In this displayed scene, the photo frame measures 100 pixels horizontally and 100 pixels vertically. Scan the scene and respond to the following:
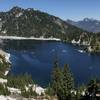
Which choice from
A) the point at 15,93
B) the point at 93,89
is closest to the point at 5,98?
the point at 15,93

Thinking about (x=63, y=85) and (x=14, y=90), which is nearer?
(x=14, y=90)

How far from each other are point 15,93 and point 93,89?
2885 centimetres

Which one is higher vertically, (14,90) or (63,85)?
(63,85)

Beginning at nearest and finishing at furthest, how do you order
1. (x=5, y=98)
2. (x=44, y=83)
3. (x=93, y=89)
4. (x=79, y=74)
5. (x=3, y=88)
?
1. (x=93, y=89)
2. (x=5, y=98)
3. (x=3, y=88)
4. (x=44, y=83)
5. (x=79, y=74)

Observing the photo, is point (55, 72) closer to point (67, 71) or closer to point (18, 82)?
point (67, 71)

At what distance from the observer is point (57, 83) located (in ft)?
392

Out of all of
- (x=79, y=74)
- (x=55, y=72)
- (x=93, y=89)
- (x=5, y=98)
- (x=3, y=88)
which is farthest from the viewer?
(x=79, y=74)

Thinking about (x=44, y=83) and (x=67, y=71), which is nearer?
(x=67, y=71)

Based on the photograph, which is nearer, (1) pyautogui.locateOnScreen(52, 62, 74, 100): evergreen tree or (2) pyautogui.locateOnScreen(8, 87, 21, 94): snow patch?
(2) pyautogui.locateOnScreen(8, 87, 21, 94): snow patch

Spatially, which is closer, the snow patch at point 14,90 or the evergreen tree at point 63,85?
the snow patch at point 14,90

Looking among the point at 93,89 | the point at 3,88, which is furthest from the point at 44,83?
the point at 93,89

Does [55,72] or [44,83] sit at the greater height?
[55,72]

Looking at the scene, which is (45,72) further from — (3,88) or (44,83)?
(3,88)

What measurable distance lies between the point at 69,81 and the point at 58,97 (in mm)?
7187
